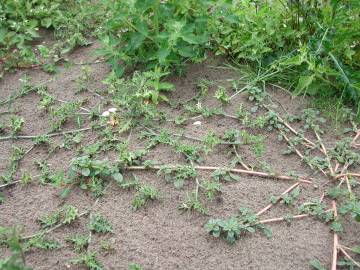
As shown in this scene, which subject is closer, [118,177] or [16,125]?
[118,177]

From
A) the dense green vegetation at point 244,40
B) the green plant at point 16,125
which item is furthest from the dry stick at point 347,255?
the green plant at point 16,125

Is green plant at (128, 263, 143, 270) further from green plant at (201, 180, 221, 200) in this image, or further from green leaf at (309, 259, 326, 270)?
green leaf at (309, 259, 326, 270)

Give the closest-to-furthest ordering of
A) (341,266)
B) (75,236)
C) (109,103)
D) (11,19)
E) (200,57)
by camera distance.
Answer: (341,266) → (75,236) → (109,103) → (200,57) → (11,19)

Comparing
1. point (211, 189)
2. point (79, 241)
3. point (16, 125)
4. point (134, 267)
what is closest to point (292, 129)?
point (211, 189)

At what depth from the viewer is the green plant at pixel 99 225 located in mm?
2512

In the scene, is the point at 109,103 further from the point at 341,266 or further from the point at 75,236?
the point at 341,266

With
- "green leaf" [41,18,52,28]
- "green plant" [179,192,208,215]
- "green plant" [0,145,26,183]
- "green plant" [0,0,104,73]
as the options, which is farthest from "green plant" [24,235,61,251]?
"green leaf" [41,18,52,28]

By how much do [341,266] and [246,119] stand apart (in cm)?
112

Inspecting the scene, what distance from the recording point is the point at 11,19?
417cm

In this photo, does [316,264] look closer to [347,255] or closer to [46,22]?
[347,255]

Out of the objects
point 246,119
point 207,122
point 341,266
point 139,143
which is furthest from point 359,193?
point 139,143

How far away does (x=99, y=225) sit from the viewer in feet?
8.25

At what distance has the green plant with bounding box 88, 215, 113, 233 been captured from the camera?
2512 millimetres

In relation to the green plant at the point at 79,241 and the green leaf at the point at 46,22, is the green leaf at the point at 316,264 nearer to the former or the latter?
the green plant at the point at 79,241
